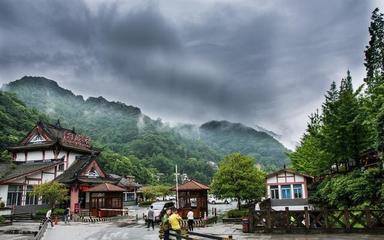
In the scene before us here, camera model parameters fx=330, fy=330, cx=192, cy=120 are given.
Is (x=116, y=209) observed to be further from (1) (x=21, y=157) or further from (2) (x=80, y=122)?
(2) (x=80, y=122)

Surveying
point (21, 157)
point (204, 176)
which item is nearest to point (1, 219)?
point (21, 157)

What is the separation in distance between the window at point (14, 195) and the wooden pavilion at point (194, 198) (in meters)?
18.3

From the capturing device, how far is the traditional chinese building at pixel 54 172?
35.4 m

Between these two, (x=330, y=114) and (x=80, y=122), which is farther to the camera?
(x=80, y=122)

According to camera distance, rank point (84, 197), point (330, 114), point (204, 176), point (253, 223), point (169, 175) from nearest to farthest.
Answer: point (253, 223)
point (330, 114)
point (84, 197)
point (169, 175)
point (204, 176)

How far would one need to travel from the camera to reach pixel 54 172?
40.4 meters

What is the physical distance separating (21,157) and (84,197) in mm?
12679

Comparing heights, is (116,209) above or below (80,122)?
below

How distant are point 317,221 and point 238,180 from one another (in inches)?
531

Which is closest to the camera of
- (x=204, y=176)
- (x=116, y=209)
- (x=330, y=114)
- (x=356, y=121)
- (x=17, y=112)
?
(x=356, y=121)

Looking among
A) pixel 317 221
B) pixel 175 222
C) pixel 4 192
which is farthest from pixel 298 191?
pixel 4 192

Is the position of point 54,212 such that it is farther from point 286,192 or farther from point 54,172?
point 286,192

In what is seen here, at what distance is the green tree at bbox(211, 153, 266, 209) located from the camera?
31453mm

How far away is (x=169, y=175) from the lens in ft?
402
